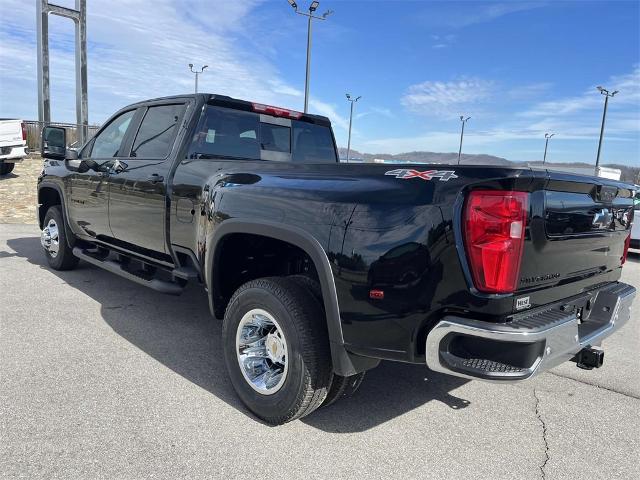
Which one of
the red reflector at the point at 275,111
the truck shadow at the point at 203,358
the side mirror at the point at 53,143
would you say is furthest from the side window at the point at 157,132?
the truck shadow at the point at 203,358

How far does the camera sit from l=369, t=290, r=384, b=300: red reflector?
2.41 m

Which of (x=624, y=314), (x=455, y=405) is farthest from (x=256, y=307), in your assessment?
(x=624, y=314)

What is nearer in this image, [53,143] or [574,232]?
[574,232]

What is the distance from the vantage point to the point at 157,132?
4496 mm

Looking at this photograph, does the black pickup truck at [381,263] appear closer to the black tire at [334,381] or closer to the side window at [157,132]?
the black tire at [334,381]

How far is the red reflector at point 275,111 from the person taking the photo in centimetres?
454

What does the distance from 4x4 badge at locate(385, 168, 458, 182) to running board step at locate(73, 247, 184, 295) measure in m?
2.39

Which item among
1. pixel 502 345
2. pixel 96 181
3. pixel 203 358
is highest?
pixel 96 181

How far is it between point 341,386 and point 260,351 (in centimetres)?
54

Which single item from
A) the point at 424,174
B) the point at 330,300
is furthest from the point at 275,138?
the point at 424,174

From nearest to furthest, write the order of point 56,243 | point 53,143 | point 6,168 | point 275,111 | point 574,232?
point 574,232, point 275,111, point 53,143, point 56,243, point 6,168

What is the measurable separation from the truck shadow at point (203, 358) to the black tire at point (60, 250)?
251 mm

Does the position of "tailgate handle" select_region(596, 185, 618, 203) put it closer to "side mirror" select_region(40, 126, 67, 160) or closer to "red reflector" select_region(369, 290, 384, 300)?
"red reflector" select_region(369, 290, 384, 300)

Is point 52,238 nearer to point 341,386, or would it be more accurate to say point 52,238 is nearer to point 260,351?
point 260,351
